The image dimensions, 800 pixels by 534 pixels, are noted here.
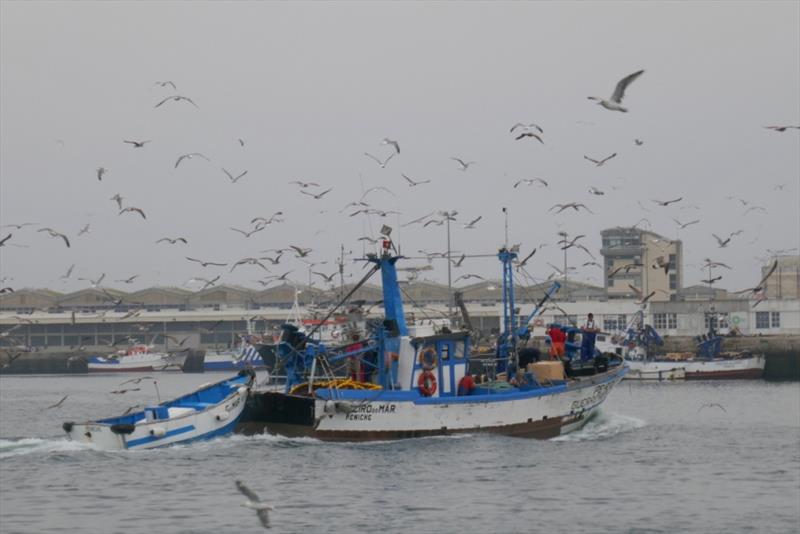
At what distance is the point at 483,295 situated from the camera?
377 feet

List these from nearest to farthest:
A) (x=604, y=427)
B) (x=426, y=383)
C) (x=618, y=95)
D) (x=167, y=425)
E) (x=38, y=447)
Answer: (x=618, y=95) < (x=38, y=447) < (x=167, y=425) < (x=426, y=383) < (x=604, y=427)

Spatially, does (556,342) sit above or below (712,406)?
above

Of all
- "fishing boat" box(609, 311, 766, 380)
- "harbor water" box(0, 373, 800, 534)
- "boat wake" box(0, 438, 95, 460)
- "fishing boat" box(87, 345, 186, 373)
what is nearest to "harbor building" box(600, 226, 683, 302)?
"fishing boat" box(609, 311, 766, 380)

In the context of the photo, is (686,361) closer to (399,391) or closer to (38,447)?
(399,391)

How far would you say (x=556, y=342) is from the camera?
4084 cm

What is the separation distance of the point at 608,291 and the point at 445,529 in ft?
275

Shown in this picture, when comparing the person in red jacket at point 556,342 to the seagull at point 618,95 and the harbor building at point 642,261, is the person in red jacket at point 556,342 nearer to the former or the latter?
the seagull at point 618,95

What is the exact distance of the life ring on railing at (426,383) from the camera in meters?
36.0

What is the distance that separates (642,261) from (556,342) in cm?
6114

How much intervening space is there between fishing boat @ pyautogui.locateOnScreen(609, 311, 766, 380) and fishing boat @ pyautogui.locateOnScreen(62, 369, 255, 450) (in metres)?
39.3

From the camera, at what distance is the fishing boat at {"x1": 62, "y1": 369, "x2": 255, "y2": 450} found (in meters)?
33.0

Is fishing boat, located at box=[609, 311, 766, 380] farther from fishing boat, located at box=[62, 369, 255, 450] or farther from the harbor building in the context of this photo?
fishing boat, located at box=[62, 369, 255, 450]

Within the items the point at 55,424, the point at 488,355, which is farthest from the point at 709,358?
the point at 55,424

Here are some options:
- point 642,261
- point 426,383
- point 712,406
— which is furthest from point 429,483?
point 642,261
